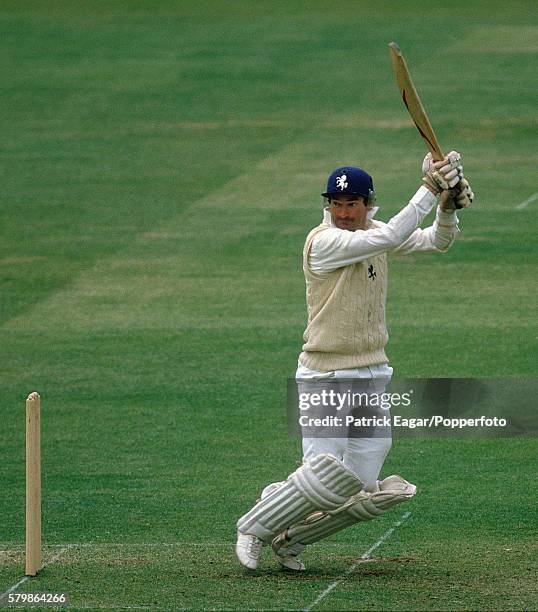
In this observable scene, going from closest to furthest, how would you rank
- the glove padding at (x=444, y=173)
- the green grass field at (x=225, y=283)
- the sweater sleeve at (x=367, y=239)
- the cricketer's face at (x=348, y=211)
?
the sweater sleeve at (x=367, y=239) → the glove padding at (x=444, y=173) → the cricketer's face at (x=348, y=211) → the green grass field at (x=225, y=283)

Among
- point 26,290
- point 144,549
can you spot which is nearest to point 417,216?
point 144,549

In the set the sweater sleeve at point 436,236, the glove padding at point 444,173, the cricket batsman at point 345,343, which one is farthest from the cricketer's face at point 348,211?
the glove padding at point 444,173

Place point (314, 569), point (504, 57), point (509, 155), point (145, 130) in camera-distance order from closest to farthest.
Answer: point (314, 569), point (509, 155), point (145, 130), point (504, 57)

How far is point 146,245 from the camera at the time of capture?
63.0 feet

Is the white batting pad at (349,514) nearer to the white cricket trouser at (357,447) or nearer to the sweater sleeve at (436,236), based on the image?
the white cricket trouser at (357,447)

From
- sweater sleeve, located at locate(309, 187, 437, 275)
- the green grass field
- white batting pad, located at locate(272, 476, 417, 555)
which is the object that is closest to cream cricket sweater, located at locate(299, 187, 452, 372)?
sweater sleeve, located at locate(309, 187, 437, 275)

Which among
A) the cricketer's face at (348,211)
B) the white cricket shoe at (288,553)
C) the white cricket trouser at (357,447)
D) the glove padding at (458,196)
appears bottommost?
the white cricket shoe at (288,553)

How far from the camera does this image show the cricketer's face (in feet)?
26.3

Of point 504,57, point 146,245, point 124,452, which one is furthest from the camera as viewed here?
point 504,57

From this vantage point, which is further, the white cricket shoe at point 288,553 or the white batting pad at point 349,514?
the white cricket shoe at point 288,553

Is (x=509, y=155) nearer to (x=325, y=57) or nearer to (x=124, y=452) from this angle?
(x=325, y=57)

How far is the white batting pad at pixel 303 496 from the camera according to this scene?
25.7 feet

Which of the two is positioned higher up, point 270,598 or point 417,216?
point 417,216

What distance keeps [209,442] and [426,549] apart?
3.50 metres
